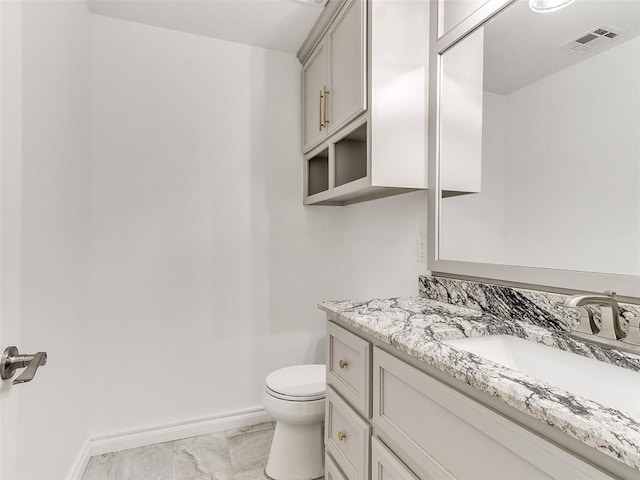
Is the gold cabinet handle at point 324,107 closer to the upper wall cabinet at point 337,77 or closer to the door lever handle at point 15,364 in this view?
the upper wall cabinet at point 337,77

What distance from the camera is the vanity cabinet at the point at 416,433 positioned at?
64cm

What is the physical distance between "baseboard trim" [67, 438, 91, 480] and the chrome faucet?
7.11ft

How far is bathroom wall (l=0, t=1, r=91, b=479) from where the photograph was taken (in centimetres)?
73

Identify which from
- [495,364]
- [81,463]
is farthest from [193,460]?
[495,364]

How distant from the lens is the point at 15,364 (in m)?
0.69

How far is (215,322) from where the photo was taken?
2.19 metres

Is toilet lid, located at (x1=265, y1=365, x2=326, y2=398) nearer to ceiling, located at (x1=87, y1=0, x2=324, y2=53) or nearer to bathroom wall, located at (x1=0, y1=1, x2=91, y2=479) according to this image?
bathroom wall, located at (x1=0, y1=1, x2=91, y2=479)

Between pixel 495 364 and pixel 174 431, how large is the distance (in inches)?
78.3

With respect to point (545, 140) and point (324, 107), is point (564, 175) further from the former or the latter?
point (324, 107)

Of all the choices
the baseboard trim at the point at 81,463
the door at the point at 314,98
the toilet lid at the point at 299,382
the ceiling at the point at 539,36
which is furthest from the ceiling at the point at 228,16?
the baseboard trim at the point at 81,463

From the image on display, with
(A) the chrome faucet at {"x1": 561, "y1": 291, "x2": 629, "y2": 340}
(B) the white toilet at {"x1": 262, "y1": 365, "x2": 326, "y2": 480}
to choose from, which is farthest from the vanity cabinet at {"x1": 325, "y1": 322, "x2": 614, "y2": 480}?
(A) the chrome faucet at {"x1": 561, "y1": 291, "x2": 629, "y2": 340}

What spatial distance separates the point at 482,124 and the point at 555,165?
13.7 inches

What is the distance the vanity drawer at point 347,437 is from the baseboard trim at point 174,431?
0.93m

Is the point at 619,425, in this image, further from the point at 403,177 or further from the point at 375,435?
the point at 403,177
